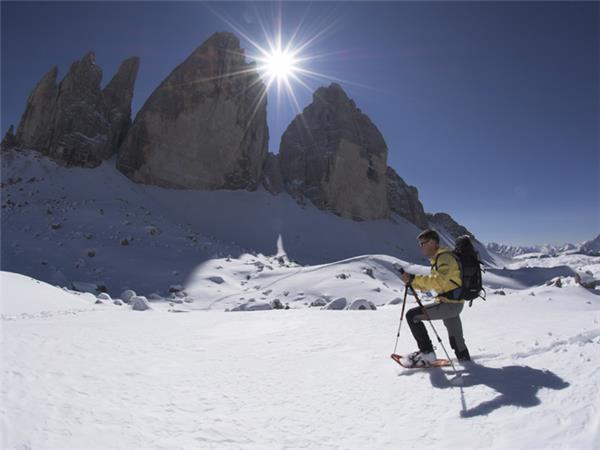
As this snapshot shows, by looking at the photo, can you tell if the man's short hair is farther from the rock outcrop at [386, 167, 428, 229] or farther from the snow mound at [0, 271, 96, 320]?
the rock outcrop at [386, 167, 428, 229]

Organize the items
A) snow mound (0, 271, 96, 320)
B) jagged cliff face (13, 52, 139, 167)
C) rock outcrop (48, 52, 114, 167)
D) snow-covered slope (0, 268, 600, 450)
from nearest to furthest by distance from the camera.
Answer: snow-covered slope (0, 268, 600, 450) → snow mound (0, 271, 96, 320) → rock outcrop (48, 52, 114, 167) → jagged cliff face (13, 52, 139, 167)

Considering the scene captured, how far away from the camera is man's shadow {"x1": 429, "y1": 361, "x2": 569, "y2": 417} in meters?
3.28

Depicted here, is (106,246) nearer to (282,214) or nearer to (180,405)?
(180,405)

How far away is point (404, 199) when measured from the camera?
64.7 metres

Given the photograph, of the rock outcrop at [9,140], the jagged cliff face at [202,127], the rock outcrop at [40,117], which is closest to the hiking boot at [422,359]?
the jagged cliff face at [202,127]

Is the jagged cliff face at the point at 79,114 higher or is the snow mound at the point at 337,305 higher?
the jagged cliff face at the point at 79,114

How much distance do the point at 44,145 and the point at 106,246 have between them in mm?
24682

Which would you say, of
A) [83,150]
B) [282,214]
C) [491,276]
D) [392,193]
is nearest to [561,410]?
[491,276]

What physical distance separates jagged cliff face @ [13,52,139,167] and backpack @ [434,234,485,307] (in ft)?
136

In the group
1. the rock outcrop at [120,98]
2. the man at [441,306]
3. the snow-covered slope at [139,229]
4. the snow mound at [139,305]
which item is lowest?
the man at [441,306]

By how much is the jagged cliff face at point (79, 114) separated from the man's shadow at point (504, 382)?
138ft

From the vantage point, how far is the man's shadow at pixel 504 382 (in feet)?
10.8

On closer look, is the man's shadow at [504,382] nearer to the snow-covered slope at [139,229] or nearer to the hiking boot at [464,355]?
the hiking boot at [464,355]

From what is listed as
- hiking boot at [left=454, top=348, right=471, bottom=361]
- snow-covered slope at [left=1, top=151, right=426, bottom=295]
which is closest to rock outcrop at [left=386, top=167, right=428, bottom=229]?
snow-covered slope at [left=1, top=151, right=426, bottom=295]
